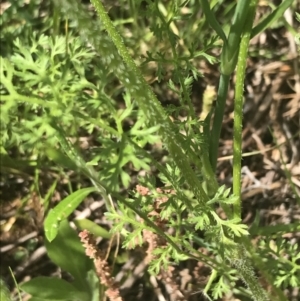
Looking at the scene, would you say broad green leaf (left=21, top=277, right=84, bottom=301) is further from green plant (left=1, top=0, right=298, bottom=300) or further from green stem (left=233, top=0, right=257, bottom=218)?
green stem (left=233, top=0, right=257, bottom=218)

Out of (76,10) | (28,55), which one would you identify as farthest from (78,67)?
(76,10)

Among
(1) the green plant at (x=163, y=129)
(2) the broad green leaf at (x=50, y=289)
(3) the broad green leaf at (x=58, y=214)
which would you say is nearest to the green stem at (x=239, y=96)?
(1) the green plant at (x=163, y=129)

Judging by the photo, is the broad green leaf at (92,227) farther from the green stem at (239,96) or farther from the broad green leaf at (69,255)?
the green stem at (239,96)

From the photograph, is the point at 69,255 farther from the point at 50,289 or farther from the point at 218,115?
the point at 218,115

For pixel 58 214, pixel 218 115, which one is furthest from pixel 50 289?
pixel 218 115

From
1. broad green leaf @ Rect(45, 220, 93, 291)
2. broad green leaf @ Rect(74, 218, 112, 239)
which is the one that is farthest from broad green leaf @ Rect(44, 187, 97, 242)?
broad green leaf @ Rect(74, 218, 112, 239)

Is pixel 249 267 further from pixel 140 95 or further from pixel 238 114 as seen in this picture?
pixel 140 95
